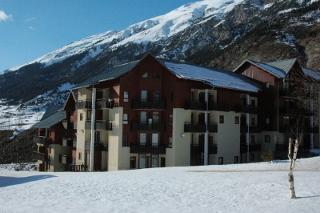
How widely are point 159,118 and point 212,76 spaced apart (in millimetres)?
10366

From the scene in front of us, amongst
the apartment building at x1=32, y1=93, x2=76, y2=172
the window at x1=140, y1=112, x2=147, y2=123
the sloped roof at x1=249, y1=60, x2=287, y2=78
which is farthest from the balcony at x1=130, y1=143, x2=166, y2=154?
Answer: the sloped roof at x1=249, y1=60, x2=287, y2=78

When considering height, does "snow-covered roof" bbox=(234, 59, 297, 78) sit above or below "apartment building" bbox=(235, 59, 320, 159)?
above

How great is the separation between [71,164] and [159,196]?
41716 millimetres

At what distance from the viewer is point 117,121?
5319 centimetres

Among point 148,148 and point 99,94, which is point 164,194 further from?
point 99,94

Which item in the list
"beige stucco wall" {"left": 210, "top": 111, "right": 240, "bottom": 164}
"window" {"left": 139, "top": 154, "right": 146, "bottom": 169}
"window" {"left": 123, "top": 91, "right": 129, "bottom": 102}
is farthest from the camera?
"beige stucco wall" {"left": 210, "top": 111, "right": 240, "bottom": 164}

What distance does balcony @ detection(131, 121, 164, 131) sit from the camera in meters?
53.1

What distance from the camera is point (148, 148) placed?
174 ft

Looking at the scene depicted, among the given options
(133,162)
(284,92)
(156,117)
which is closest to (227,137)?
(156,117)

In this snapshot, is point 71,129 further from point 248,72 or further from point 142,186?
point 142,186

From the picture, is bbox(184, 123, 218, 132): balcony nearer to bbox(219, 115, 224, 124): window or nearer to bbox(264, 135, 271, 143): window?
bbox(219, 115, 224, 124): window

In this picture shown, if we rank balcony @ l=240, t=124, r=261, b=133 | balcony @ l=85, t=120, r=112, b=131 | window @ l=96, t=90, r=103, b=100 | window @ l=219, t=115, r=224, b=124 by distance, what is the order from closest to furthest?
balcony @ l=85, t=120, r=112, b=131 → window @ l=219, t=115, r=224, b=124 → window @ l=96, t=90, r=103, b=100 → balcony @ l=240, t=124, r=261, b=133

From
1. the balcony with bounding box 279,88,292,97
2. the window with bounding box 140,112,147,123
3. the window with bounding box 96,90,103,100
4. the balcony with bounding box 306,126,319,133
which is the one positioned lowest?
the balcony with bounding box 306,126,319,133

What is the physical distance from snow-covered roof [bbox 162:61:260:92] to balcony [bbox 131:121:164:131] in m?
6.61
